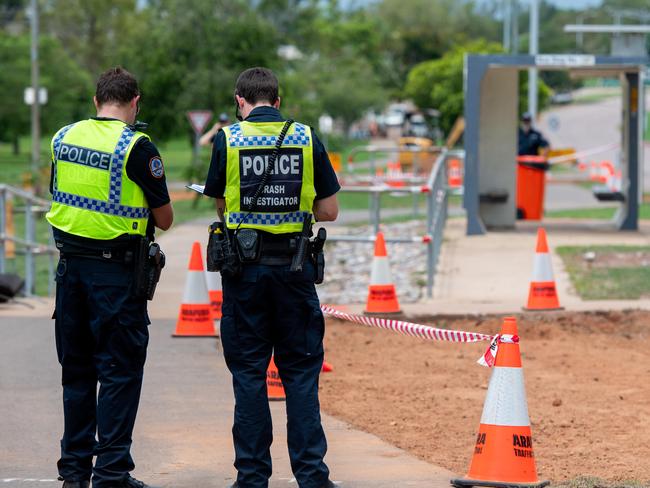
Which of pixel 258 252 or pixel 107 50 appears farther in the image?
pixel 107 50

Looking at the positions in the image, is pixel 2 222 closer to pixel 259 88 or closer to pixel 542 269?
pixel 542 269

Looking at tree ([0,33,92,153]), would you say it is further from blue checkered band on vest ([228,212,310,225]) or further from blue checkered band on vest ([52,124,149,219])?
blue checkered band on vest ([228,212,310,225])

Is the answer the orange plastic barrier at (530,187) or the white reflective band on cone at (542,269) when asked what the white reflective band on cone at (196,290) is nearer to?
the white reflective band on cone at (542,269)

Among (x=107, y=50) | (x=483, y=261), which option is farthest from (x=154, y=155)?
(x=107, y=50)

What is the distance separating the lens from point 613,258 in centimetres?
1681

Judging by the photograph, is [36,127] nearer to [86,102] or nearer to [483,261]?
[86,102]

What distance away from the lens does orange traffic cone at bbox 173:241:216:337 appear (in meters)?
10.8

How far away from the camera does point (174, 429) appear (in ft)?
24.4

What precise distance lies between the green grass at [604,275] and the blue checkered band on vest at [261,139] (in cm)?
821

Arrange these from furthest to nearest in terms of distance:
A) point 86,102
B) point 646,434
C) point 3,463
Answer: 1. point 86,102
2. point 646,434
3. point 3,463

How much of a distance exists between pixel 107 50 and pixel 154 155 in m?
66.0

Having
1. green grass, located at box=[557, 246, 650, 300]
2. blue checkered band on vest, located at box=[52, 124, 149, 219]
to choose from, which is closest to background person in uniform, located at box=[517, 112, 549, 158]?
green grass, located at box=[557, 246, 650, 300]

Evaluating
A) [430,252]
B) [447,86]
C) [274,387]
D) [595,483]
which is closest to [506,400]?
[595,483]

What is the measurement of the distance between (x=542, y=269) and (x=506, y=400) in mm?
6364
